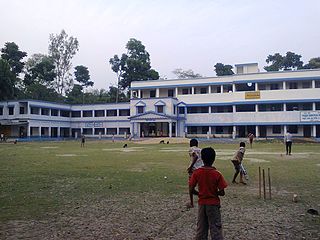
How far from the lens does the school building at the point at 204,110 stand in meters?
49.1

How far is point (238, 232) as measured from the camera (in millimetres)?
6145

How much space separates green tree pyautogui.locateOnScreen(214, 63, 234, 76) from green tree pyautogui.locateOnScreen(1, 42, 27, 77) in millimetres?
42884

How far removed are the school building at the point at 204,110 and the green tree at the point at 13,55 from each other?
30.7 ft

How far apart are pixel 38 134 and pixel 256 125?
3714cm

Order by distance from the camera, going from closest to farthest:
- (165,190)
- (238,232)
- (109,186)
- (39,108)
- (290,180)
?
(238,232) → (165,190) → (109,186) → (290,180) → (39,108)

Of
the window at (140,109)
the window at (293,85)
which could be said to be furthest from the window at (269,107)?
the window at (140,109)

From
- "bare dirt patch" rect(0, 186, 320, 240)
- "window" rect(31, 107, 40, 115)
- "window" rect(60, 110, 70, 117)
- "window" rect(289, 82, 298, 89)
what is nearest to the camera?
"bare dirt patch" rect(0, 186, 320, 240)

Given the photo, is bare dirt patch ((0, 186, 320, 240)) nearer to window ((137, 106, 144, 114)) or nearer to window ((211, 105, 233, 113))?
window ((211, 105, 233, 113))

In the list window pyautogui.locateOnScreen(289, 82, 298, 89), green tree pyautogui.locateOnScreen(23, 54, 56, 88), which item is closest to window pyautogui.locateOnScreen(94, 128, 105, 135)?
green tree pyautogui.locateOnScreen(23, 54, 56, 88)

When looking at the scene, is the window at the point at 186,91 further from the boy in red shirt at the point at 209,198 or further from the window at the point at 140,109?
the boy in red shirt at the point at 209,198

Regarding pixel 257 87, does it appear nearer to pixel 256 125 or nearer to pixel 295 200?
pixel 256 125

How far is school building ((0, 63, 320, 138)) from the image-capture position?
4909 centimetres

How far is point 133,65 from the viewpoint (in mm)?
70188

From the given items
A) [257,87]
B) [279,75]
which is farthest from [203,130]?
[279,75]
